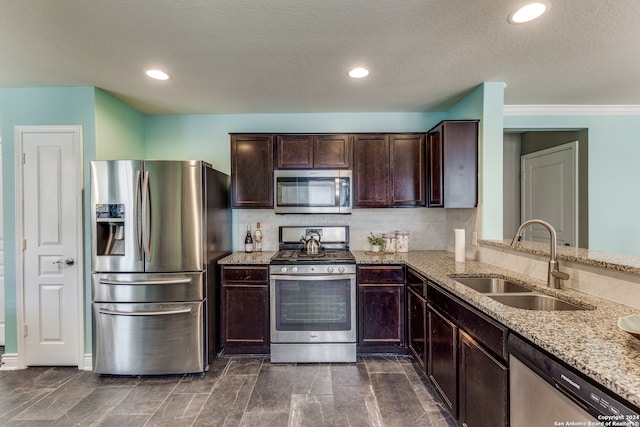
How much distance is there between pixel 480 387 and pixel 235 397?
175 cm

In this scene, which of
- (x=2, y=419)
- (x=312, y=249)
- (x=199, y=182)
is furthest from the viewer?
(x=312, y=249)

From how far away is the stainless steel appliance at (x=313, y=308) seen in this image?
2.65 meters

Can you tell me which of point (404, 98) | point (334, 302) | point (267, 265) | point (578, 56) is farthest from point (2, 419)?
point (578, 56)

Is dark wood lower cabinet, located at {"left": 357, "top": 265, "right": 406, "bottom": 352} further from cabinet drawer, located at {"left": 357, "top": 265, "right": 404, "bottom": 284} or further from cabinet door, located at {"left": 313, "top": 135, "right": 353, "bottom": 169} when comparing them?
cabinet door, located at {"left": 313, "top": 135, "right": 353, "bottom": 169}

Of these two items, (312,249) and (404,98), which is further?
(312,249)

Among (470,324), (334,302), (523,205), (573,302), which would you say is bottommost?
(334,302)

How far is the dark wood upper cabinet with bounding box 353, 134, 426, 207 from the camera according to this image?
3.07 meters

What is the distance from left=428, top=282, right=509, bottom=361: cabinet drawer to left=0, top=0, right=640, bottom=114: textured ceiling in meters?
1.74

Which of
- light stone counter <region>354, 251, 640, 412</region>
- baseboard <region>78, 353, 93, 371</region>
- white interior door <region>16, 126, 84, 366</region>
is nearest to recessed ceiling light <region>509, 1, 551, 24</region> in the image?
light stone counter <region>354, 251, 640, 412</region>

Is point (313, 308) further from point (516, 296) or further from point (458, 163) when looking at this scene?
point (458, 163)

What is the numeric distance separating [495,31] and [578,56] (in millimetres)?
851

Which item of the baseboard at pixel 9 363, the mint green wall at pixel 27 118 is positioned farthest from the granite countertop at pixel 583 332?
the baseboard at pixel 9 363

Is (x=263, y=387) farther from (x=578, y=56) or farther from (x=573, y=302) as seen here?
(x=578, y=56)

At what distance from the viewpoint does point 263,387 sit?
7.55ft
